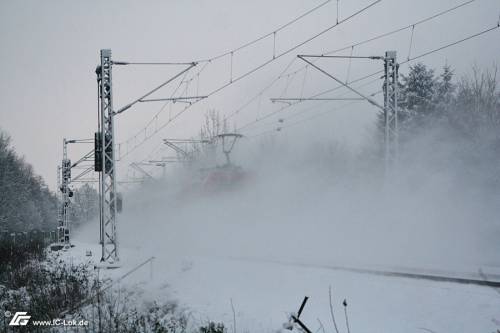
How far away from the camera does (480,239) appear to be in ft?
45.2

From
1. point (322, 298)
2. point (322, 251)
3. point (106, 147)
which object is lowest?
point (322, 251)

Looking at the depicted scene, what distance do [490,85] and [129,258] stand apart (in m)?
24.2

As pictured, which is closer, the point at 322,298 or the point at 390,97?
the point at 322,298

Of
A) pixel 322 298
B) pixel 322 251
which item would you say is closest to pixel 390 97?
pixel 322 251

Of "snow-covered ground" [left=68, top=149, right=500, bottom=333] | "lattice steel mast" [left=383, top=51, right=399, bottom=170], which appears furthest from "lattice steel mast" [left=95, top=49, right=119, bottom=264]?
"lattice steel mast" [left=383, top=51, right=399, bottom=170]

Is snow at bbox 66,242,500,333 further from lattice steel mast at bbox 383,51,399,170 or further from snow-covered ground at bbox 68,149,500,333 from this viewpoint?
lattice steel mast at bbox 383,51,399,170

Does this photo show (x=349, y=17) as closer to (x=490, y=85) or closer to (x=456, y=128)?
(x=456, y=128)

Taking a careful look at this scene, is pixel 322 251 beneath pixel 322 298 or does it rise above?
beneath

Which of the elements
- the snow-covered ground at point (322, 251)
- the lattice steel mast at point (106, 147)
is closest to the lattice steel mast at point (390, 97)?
the snow-covered ground at point (322, 251)

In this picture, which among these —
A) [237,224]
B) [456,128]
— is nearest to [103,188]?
[237,224]

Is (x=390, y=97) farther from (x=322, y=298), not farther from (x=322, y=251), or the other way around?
(x=322, y=298)

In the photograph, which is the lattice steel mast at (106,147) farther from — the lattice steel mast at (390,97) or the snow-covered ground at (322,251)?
the lattice steel mast at (390,97)

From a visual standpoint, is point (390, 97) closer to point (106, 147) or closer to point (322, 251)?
point (322, 251)

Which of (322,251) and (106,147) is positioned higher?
(106,147)
